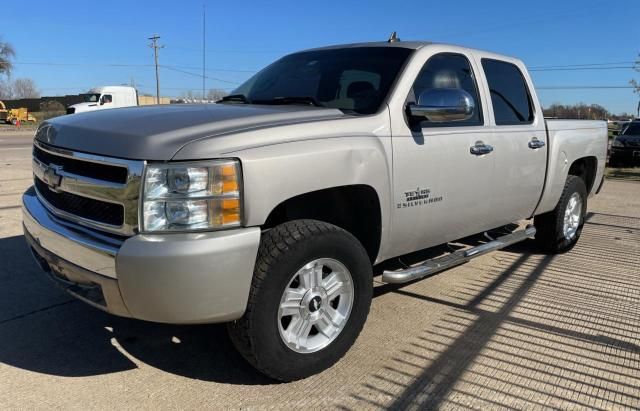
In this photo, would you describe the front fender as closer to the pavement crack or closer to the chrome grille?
the chrome grille

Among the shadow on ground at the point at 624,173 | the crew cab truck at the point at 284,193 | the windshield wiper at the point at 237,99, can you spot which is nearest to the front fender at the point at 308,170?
the crew cab truck at the point at 284,193

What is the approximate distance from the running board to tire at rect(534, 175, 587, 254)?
0.76 m

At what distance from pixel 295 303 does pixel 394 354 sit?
33.1 inches

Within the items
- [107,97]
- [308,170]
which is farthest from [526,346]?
[107,97]

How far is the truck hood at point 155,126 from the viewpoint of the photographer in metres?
2.58

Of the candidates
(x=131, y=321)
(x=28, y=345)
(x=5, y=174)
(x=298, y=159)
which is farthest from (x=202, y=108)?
(x=5, y=174)

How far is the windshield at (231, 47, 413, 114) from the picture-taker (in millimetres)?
3713

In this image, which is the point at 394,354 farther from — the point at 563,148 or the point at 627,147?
the point at 627,147

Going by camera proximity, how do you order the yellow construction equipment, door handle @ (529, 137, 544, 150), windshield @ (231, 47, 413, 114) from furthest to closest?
the yellow construction equipment
door handle @ (529, 137, 544, 150)
windshield @ (231, 47, 413, 114)

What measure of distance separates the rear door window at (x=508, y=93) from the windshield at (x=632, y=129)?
49.3 ft

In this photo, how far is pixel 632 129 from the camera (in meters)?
17.8

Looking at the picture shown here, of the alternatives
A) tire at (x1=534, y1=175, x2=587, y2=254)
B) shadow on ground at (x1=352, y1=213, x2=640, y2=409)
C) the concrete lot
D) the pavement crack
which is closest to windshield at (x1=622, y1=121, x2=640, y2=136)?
tire at (x1=534, y1=175, x2=587, y2=254)

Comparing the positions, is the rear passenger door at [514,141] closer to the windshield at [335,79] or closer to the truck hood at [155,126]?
the windshield at [335,79]

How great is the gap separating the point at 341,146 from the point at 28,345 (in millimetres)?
2326
